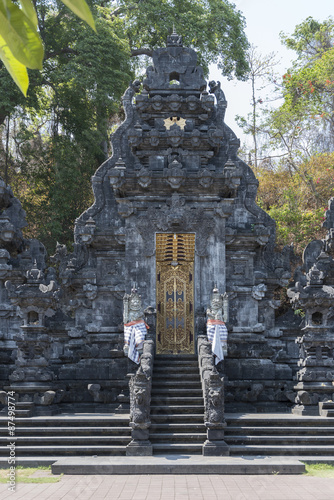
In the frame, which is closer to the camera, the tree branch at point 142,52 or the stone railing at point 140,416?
the stone railing at point 140,416

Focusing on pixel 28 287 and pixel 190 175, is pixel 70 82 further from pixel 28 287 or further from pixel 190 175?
pixel 28 287

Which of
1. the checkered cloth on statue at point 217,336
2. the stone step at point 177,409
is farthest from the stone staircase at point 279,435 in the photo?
the checkered cloth on statue at point 217,336

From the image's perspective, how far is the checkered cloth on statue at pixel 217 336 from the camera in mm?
12609

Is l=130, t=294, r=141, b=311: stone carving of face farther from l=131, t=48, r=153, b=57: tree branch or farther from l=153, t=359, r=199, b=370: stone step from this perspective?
l=131, t=48, r=153, b=57: tree branch

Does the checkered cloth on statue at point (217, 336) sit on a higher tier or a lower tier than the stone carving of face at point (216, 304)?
lower

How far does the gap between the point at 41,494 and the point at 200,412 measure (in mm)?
4348

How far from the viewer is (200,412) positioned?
11.4m

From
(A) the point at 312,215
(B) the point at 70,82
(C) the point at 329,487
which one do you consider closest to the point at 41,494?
(C) the point at 329,487

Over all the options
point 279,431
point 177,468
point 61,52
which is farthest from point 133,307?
point 61,52

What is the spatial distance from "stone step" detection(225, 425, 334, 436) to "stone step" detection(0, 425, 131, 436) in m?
2.06

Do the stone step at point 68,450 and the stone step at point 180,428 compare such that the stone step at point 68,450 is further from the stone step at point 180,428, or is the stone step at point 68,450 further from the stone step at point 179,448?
the stone step at point 180,428

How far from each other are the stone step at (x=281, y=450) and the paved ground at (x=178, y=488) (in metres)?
1.21

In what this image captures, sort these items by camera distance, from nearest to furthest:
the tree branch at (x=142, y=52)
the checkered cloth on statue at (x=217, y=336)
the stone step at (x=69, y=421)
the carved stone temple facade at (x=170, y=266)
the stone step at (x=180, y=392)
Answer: the stone step at (x=69, y=421) < the stone step at (x=180, y=392) < the checkered cloth on statue at (x=217, y=336) < the carved stone temple facade at (x=170, y=266) < the tree branch at (x=142, y=52)

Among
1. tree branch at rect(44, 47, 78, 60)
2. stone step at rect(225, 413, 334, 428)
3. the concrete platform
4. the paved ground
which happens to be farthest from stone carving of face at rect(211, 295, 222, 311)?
tree branch at rect(44, 47, 78, 60)
